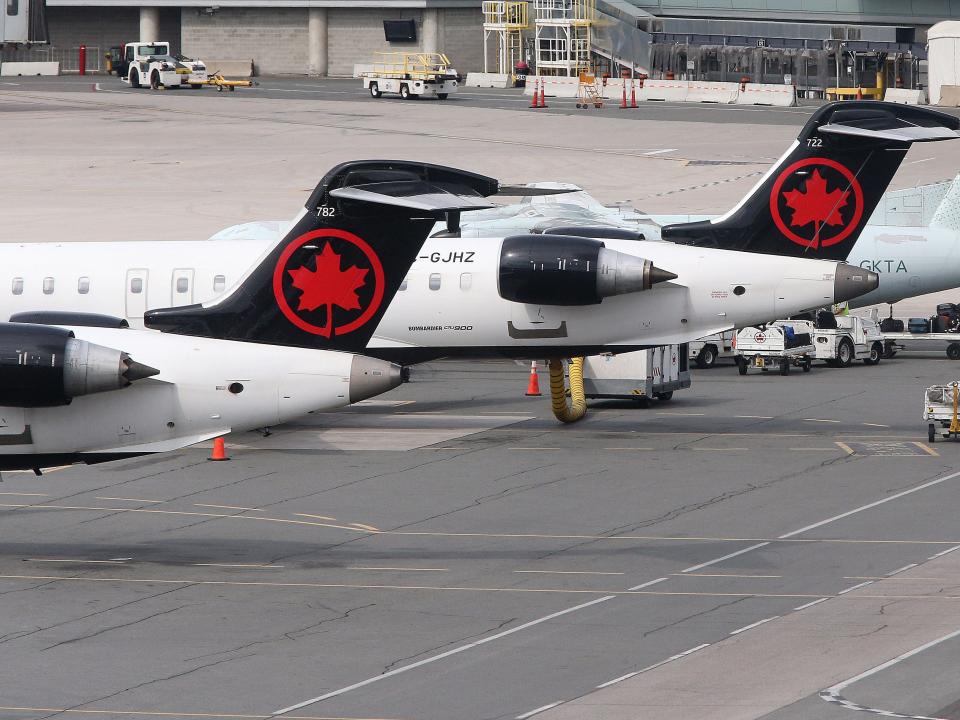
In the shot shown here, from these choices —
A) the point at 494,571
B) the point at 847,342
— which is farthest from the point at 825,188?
the point at 494,571

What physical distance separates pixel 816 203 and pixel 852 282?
8.49 ft

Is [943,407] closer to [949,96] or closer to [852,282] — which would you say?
[852,282]

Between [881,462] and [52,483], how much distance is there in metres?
16.8

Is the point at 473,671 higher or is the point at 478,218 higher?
the point at 478,218

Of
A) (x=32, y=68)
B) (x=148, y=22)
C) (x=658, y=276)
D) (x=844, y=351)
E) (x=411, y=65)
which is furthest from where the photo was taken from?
(x=32, y=68)

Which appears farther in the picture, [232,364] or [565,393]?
[565,393]

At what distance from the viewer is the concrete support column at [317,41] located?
12825 cm

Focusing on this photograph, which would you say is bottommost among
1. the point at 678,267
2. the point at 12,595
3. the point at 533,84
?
the point at 12,595

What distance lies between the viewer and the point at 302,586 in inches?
907

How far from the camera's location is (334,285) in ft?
81.6

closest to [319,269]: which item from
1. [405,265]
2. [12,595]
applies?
[405,265]

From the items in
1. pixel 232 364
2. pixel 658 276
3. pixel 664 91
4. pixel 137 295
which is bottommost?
pixel 232 364

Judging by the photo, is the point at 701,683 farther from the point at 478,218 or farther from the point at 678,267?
the point at 478,218

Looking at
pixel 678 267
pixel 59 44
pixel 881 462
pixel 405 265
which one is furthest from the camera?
pixel 59 44
